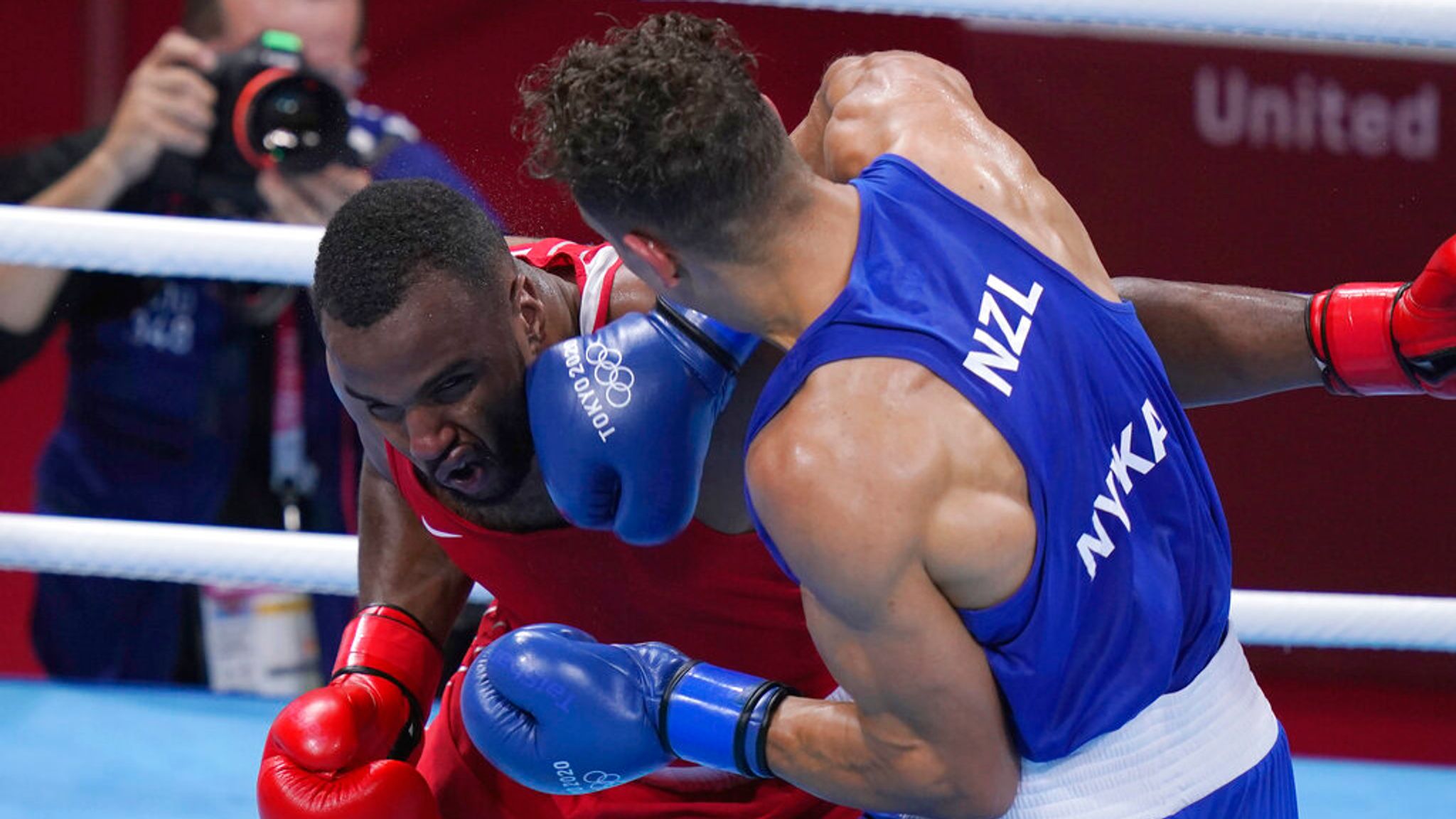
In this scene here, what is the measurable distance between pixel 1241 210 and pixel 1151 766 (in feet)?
7.35

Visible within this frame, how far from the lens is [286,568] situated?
229cm

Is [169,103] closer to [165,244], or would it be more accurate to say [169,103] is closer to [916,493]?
[165,244]

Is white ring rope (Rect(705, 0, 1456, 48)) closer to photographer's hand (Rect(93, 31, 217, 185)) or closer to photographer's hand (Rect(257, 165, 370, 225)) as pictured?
photographer's hand (Rect(257, 165, 370, 225))

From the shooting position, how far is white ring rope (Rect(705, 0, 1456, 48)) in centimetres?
215

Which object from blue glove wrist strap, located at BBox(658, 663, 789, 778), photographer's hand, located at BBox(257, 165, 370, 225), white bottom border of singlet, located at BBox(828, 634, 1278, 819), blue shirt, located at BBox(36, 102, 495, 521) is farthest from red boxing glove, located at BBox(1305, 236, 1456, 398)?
blue shirt, located at BBox(36, 102, 495, 521)

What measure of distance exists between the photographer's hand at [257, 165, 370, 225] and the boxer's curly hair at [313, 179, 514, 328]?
0.81 meters

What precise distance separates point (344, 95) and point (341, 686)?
3.35ft

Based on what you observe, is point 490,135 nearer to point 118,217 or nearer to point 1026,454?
point 118,217

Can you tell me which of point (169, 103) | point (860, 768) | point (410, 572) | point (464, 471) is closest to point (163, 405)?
point (169, 103)

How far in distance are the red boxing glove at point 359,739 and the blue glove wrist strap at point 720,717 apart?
382 mm

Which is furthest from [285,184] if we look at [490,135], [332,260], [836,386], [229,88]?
[836,386]

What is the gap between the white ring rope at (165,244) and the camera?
2189 millimetres

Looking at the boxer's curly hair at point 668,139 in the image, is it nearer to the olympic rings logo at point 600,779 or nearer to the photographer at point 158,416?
the olympic rings logo at point 600,779

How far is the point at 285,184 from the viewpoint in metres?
2.64
